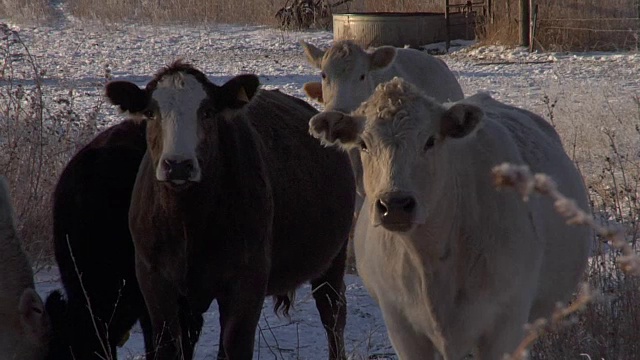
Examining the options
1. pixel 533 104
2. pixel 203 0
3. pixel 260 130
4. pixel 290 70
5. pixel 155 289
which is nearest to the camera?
pixel 155 289

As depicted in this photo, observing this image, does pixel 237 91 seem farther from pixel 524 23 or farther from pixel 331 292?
pixel 524 23

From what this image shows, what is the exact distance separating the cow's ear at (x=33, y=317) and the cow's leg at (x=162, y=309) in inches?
20.2

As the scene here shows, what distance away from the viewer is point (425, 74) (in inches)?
401

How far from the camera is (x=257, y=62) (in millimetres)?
17750

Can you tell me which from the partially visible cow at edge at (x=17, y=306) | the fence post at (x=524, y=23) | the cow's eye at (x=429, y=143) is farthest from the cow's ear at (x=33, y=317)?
the fence post at (x=524, y=23)

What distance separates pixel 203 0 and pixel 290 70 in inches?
377

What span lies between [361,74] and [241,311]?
505 centimetres

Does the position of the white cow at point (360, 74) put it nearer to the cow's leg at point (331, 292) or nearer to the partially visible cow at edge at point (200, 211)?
the cow's leg at point (331, 292)

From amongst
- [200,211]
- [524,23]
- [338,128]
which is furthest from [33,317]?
[524,23]

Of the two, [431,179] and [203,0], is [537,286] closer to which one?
[431,179]

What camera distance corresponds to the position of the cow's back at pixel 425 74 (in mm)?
9922

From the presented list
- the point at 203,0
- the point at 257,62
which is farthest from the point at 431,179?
the point at 203,0

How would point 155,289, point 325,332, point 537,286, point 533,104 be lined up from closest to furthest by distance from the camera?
point 537,286
point 155,289
point 325,332
point 533,104

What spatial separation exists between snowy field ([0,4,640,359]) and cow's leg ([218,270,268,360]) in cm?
93
